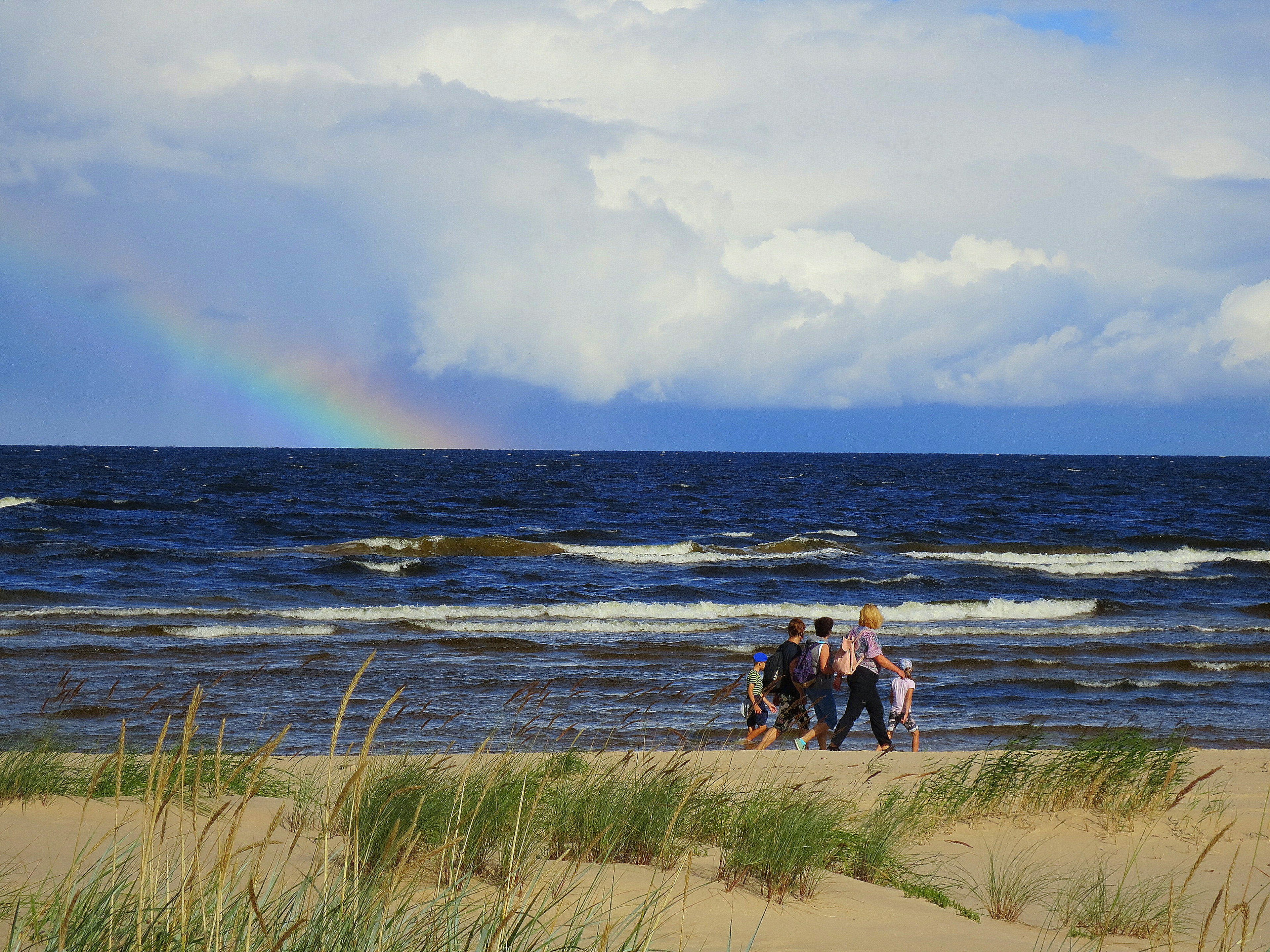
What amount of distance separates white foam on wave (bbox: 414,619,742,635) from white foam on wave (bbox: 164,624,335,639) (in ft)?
6.28

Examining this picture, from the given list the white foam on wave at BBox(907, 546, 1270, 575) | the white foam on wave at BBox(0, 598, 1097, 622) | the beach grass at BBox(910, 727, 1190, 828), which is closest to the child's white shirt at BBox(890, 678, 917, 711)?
the beach grass at BBox(910, 727, 1190, 828)

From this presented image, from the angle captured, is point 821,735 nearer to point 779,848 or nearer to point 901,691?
point 901,691

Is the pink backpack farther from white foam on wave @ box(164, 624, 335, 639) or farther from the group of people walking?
white foam on wave @ box(164, 624, 335, 639)

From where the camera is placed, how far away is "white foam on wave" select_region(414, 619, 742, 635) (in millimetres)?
18500

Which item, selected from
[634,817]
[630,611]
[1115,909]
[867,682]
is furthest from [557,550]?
[1115,909]

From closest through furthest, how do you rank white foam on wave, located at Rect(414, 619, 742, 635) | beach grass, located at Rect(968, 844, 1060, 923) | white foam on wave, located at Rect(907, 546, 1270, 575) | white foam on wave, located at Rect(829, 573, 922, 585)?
beach grass, located at Rect(968, 844, 1060, 923), white foam on wave, located at Rect(414, 619, 742, 635), white foam on wave, located at Rect(829, 573, 922, 585), white foam on wave, located at Rect(907, 546, 1270, 575)

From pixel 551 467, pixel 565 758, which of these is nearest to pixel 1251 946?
pixel 565 758

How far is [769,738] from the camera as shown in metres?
9.98

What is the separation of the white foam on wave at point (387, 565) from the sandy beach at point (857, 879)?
731 inches

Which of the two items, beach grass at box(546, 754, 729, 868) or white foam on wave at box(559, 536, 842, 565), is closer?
beach grass at box(546, 754, 729, 868)

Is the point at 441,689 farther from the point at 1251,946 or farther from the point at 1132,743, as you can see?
the point at 1251,946

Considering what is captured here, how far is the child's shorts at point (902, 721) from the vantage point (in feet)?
33.7

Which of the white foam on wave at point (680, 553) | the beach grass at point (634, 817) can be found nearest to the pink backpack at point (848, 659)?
the beach grass at point (634, 817)

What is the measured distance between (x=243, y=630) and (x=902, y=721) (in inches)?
467
